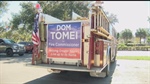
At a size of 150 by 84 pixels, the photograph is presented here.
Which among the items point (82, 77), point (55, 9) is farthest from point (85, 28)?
point (55, 9)

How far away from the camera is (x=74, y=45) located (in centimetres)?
637

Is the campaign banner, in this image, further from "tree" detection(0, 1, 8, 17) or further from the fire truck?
"tree" detection(0, 1, 8, 17)

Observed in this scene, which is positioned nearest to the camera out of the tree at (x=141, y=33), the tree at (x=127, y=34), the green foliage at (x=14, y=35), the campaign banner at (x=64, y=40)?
the campaign banner at (x=64, y=40)

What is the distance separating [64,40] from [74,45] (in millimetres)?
407

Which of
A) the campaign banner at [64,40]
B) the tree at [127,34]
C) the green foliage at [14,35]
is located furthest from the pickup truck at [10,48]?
the tree at [127,34]

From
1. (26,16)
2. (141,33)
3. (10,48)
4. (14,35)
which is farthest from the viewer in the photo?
(141,33)

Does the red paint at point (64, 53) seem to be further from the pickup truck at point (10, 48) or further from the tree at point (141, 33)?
the tree at point (141, 33)

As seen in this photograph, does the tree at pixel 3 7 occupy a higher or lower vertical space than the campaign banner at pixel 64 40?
higher

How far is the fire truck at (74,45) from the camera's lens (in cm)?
587

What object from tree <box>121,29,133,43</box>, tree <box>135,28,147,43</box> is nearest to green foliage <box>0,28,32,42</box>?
tree <box>121,29,133,43</box>

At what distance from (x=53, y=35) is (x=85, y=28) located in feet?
4.06

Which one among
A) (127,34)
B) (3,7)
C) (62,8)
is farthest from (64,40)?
(127,34)

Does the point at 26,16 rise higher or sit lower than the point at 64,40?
higher

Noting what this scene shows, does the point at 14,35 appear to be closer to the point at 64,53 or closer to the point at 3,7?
the point at 3,7
